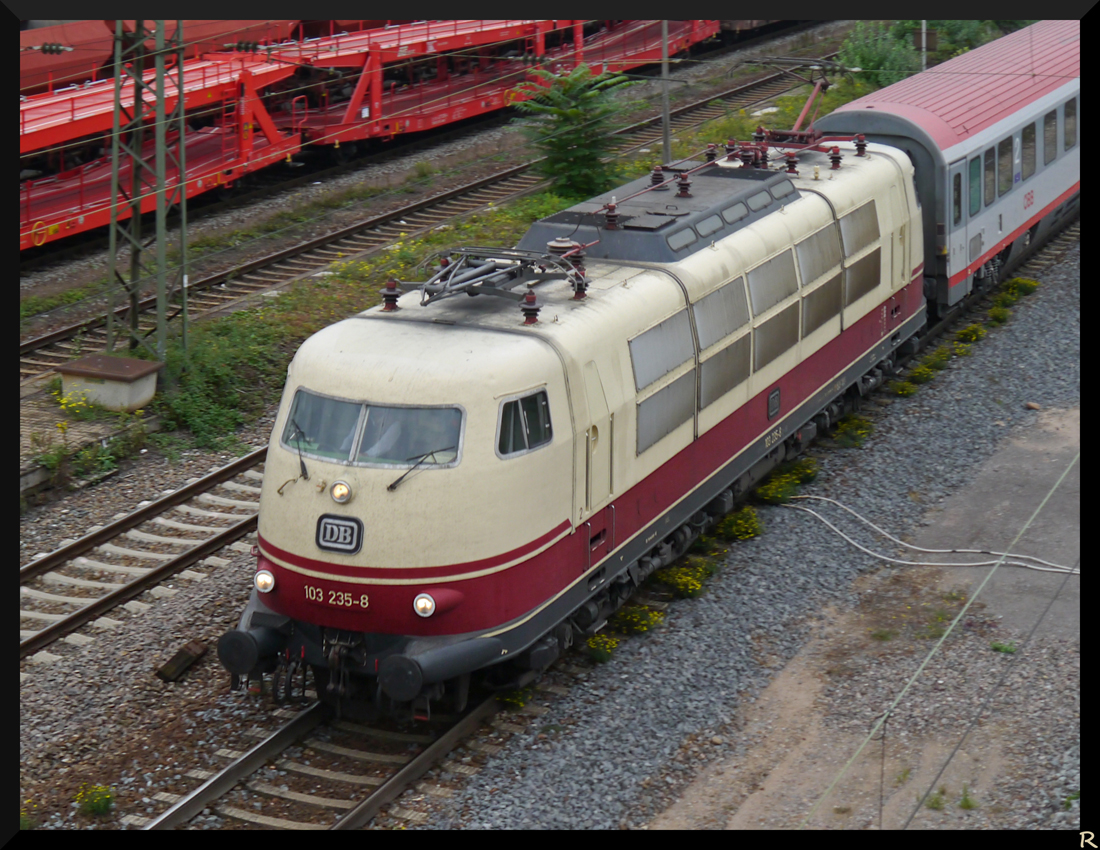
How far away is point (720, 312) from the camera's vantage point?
13.3 m

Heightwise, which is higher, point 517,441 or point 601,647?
point 517,441

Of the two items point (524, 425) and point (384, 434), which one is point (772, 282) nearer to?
point (524, 425)

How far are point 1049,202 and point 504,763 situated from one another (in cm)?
1598

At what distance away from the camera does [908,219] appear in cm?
1772

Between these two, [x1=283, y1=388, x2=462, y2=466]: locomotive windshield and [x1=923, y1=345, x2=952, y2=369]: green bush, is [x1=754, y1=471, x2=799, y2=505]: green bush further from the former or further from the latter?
[x1=283, y1=388, x2=462, y2=466]: locomotive windshield

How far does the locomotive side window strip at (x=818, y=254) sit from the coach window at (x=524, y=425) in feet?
17.0

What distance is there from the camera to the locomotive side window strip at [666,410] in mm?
12039

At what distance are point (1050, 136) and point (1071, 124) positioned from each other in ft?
3.31

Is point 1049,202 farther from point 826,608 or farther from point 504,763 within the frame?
point 504,763

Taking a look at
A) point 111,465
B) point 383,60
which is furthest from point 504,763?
point 383,60

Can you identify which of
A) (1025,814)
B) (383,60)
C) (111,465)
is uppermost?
(383,60)

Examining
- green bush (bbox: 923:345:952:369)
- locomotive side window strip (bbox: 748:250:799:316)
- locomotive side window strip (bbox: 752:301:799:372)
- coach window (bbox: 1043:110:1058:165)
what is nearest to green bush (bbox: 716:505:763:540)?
locomotive side window strip (bbox: 752:301:799:372)

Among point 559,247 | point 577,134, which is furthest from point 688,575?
point 577,134

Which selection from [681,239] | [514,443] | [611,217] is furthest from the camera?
[611,217]
